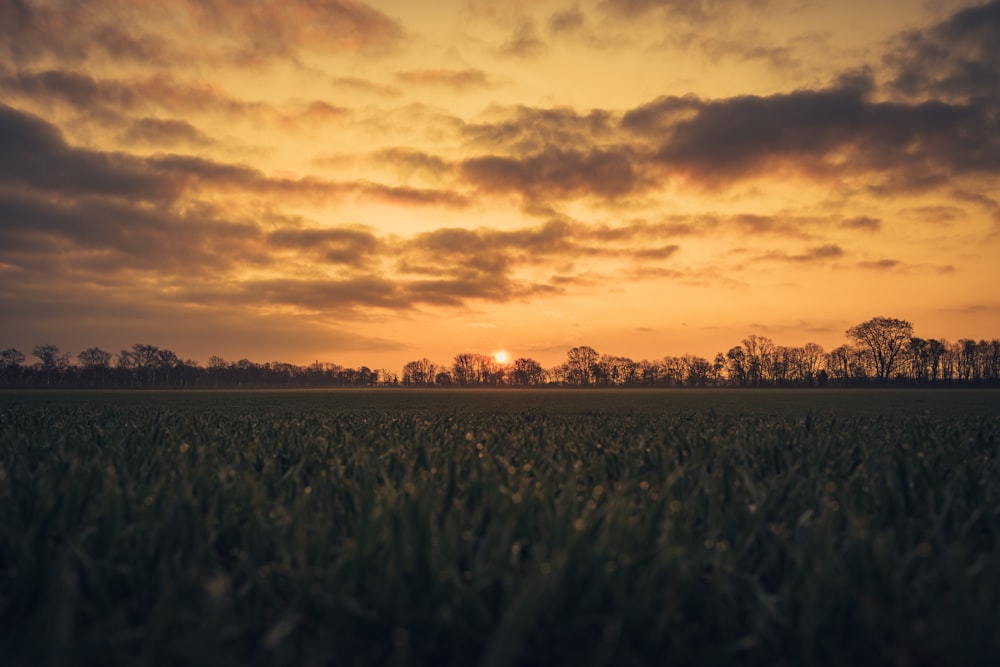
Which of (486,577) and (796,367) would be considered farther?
(796,367)

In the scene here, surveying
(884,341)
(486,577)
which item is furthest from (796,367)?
A: (486,577)

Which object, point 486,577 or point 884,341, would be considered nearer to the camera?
point 486,577

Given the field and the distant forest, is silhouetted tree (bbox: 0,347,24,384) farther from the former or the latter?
the field

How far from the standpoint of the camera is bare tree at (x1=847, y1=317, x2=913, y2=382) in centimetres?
14812

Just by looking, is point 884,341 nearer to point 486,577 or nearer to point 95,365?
point 486,577

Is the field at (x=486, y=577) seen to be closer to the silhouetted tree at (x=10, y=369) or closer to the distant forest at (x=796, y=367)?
the distant forest at (x=796, y=367)

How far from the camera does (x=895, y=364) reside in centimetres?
14988

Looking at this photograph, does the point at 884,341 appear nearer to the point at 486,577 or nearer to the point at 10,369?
the point at 486,577

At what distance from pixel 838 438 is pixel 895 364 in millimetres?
174176

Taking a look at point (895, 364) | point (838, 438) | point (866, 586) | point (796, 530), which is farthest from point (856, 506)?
point (895, 364)

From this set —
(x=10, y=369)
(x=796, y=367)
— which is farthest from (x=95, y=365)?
(x=796, y=367)

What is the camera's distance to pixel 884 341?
149 m

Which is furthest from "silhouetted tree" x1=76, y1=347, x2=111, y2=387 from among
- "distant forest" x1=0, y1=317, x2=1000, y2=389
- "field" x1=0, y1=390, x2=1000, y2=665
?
"field" x1=0, y1=390, x2=1000, y2=665

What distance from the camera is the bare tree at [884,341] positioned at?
14812 centimetres
